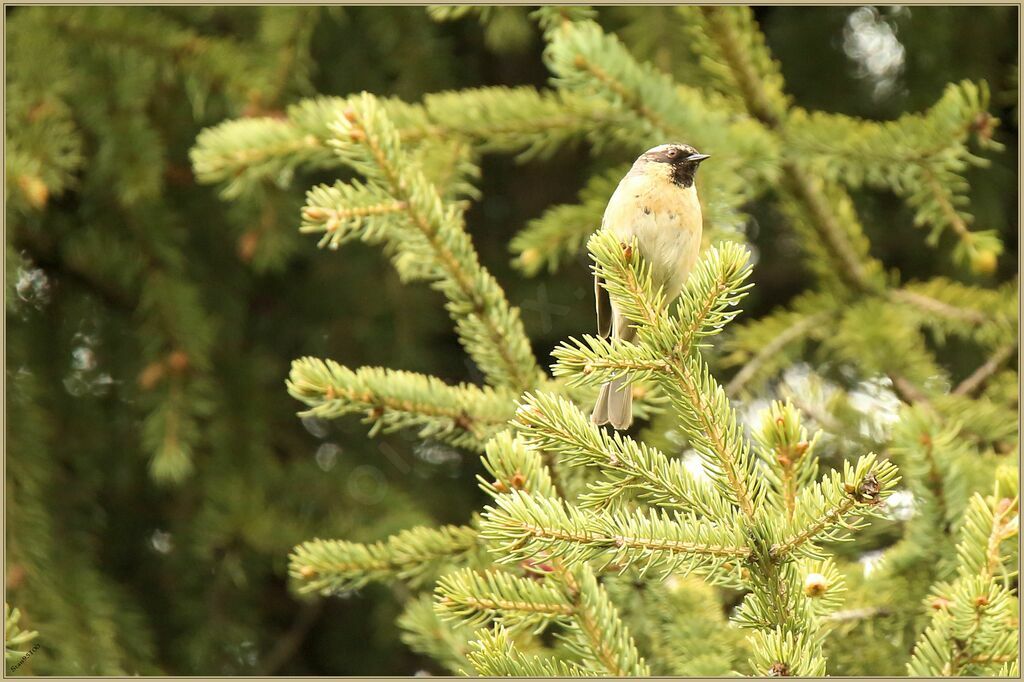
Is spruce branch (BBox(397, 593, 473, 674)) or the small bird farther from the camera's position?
the small bird

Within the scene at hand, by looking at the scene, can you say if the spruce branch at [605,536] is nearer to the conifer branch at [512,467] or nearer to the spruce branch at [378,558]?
the conifer branch at [512,467]

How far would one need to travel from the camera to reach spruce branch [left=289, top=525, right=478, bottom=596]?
2.46m

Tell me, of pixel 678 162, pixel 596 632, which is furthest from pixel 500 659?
pixel 678 162

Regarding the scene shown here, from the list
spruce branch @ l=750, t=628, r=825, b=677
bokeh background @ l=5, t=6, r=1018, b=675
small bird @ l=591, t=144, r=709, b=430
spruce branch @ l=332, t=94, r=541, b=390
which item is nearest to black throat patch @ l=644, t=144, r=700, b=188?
small bird @ l=591, t=144, r=709, b=430

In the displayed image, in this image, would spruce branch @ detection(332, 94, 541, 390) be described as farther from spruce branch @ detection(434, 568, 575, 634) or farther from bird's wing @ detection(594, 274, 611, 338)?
bird's wing @ detection(594, 274, 611, 338)

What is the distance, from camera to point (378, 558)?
2.50 meters

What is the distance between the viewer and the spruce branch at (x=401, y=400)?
8.02 feet

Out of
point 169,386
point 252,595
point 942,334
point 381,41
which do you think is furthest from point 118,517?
point 942,334

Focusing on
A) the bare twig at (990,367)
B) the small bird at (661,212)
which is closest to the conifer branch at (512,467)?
the small bird at (661,212)

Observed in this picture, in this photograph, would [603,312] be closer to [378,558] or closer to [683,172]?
[683,172]

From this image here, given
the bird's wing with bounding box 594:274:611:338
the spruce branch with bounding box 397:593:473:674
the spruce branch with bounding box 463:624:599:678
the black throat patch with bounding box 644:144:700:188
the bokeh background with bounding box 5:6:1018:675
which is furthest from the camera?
the bokeh background with bounding box 5:6:1018:675

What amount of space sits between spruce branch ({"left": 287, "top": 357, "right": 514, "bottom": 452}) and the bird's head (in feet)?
3.99

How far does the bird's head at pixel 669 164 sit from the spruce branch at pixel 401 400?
122cm

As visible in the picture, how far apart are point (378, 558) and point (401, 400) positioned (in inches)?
15.3
